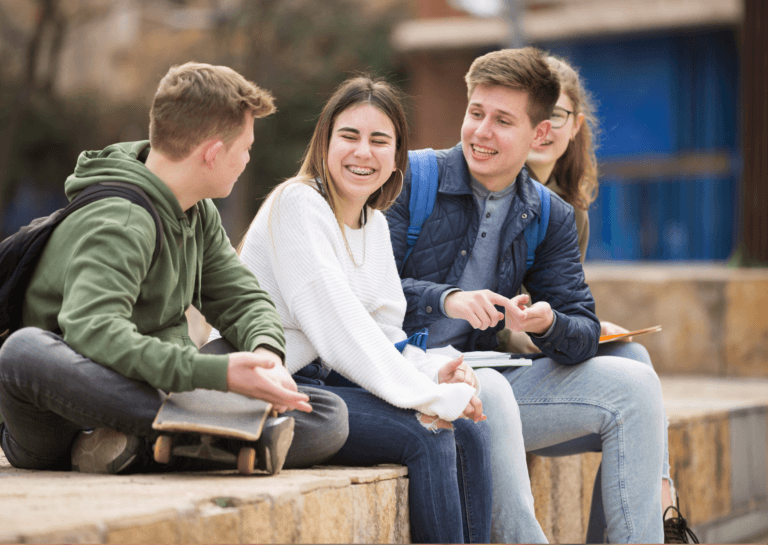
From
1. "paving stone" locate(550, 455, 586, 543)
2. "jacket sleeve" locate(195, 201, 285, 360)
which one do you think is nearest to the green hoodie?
"jacket sleeve" locate(195, 201, 285, 360)

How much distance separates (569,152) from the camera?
4.14m

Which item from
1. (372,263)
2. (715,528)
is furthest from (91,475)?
(715,528)

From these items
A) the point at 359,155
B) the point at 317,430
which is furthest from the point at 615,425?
the point at 359,155

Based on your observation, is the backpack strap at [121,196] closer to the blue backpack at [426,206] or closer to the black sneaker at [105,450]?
the black sneaker at [105,450]

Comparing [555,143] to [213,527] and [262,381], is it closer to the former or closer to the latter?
[262,381]

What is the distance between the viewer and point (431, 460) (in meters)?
2.71

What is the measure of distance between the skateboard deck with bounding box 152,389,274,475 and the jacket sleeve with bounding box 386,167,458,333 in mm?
944

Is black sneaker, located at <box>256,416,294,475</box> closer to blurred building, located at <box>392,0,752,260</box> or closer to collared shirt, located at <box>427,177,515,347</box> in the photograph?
collared shirt, located at <box>427,177,515,347</box>

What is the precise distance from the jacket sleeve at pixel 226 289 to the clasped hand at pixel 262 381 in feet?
1.03

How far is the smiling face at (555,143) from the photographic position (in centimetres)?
396

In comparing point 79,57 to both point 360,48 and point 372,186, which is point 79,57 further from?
point 372,186

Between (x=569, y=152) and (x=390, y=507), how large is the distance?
6.67 ft

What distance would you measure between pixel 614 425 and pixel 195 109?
1.69 meters

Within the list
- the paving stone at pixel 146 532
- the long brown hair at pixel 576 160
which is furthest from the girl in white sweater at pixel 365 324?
the long brown hair at pixel 576 160
